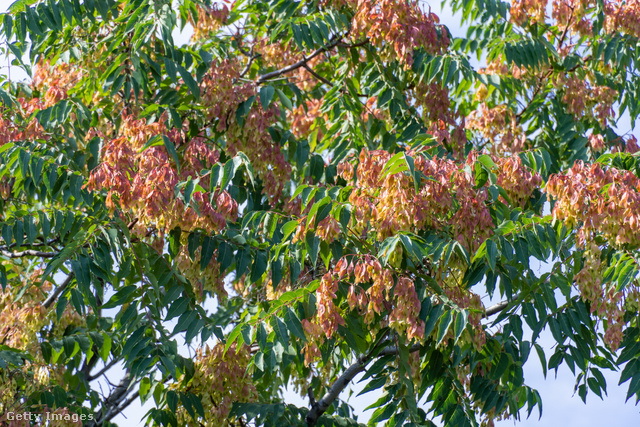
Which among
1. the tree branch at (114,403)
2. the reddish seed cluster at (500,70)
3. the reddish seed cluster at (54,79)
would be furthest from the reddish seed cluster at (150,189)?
the reddish seed cluster at (500,70)

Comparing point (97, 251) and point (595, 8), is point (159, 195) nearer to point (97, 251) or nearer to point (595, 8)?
point (97, 251)

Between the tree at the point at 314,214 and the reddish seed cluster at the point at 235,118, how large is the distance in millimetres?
13

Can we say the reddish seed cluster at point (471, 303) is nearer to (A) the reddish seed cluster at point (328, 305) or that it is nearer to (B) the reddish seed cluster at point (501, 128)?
(A) the reddish seed cluster at point (328, 305)

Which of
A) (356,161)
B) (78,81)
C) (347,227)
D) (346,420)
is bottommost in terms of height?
(346,420)

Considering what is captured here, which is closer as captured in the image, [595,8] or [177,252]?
[177,252]

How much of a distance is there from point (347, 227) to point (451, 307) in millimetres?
564

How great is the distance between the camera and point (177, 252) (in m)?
4.18

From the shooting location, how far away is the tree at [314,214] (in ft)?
11.7

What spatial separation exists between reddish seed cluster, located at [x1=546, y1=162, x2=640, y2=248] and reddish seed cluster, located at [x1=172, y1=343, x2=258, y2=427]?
1.80m

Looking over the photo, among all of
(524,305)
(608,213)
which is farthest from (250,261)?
(608,213)

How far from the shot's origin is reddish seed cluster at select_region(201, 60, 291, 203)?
4426mm

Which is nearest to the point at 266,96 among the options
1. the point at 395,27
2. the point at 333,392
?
the point at 395,27

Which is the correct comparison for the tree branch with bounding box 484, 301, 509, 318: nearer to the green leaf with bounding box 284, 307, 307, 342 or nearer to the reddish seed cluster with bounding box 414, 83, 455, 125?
the reddish seed cluster with bounding box 414, 83, 455, 125

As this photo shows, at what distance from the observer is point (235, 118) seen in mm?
4465
